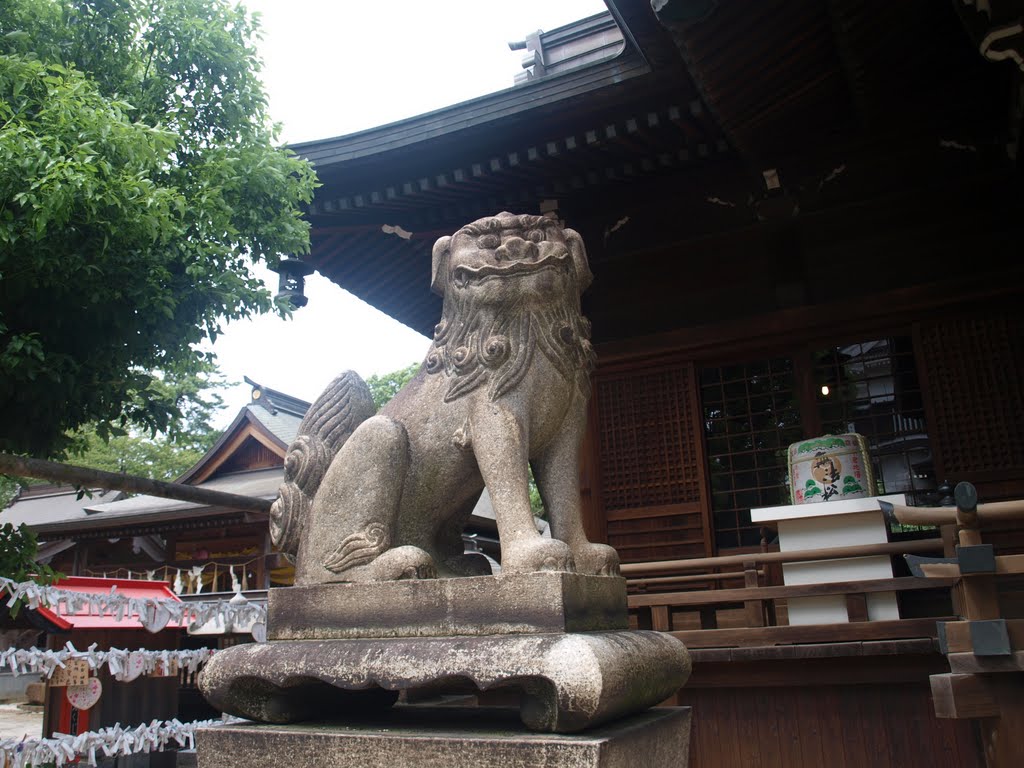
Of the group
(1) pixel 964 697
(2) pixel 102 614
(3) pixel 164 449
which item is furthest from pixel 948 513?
(3) pixel 164 449

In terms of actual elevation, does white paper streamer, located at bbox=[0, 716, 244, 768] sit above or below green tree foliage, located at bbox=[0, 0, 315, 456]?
below

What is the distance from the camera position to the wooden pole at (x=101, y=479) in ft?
14.1

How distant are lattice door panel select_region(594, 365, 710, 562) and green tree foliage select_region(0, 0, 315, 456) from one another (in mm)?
3107

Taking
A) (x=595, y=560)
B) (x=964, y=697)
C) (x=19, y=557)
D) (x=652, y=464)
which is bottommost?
(x=964, y=697)

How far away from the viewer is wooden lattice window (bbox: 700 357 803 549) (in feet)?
21.9

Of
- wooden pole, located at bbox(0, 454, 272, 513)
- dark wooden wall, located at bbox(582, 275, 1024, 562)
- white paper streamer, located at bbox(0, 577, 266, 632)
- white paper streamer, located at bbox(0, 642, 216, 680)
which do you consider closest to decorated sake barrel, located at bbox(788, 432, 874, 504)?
dark wooden wall, located at bbox(582, 275, 1024, 562)

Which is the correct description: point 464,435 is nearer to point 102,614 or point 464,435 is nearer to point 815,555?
point 815,555

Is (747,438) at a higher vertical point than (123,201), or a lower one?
lower

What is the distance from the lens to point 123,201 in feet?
14.8

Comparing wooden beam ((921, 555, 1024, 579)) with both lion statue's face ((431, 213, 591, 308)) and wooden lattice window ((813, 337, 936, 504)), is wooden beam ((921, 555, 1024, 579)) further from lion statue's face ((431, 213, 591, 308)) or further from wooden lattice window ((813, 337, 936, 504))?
lion statue's face ((431, 213, 591, 308))

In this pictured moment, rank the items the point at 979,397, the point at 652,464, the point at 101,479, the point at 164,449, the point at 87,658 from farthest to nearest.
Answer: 1. the point at 164,449
2. the point at 87,658
3. the point at 652,464
4. the point at 979,397
5. the point at 101,479

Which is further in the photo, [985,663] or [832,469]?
[832,469]

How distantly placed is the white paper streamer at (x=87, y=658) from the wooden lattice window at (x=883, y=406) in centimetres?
578

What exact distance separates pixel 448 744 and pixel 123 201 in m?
3.82
